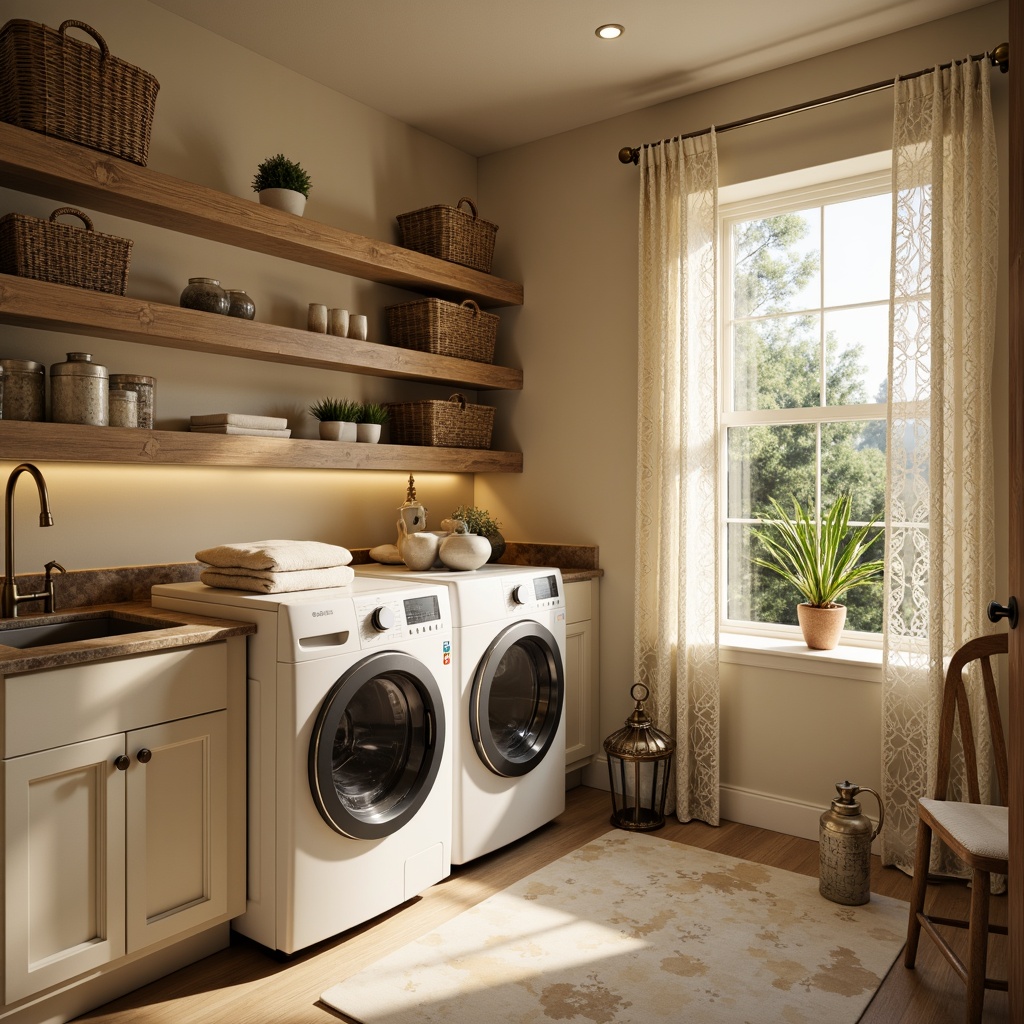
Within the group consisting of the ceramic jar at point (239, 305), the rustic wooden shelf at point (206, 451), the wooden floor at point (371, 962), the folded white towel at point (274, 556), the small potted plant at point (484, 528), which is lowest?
the wooden floor at point (371, 962)

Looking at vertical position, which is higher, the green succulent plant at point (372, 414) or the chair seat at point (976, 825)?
the green succulent plant at point (372, 414)

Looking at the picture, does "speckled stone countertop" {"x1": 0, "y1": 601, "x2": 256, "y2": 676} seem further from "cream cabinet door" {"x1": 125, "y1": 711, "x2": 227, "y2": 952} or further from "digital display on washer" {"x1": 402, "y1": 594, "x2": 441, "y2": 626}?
"digital display on washer" {"x1": 402, "y1": 594, "x2": 441, "y2": 626}

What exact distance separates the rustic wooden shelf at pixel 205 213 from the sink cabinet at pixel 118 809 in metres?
1.31

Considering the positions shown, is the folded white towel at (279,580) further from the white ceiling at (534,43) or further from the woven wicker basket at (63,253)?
the white ceiling at (534,43)

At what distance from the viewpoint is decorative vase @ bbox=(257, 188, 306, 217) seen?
286 centimetres

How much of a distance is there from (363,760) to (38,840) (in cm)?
86

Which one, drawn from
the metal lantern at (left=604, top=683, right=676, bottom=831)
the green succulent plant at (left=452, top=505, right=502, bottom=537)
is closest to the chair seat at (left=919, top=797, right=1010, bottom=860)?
the metal lantern at (left=604, top=683, right=676, bottom=831)

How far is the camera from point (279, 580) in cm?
235

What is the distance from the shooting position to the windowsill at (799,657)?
2.92m

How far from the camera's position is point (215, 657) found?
218cm

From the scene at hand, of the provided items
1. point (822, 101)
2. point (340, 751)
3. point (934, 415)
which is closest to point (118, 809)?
point (340, 751)

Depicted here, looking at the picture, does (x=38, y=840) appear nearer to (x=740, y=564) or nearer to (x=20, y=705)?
(x=20, y=705)

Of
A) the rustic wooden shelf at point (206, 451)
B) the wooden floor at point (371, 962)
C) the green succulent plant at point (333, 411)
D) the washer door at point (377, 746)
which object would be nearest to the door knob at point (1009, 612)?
the wooden floor at point (371, 962)

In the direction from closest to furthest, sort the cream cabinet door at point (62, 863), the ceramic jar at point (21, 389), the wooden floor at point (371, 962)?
the cream cabinet door at point (62, 863)
the wooden floor at point (371, 962)
the ceramic jar at point (21, 389)
